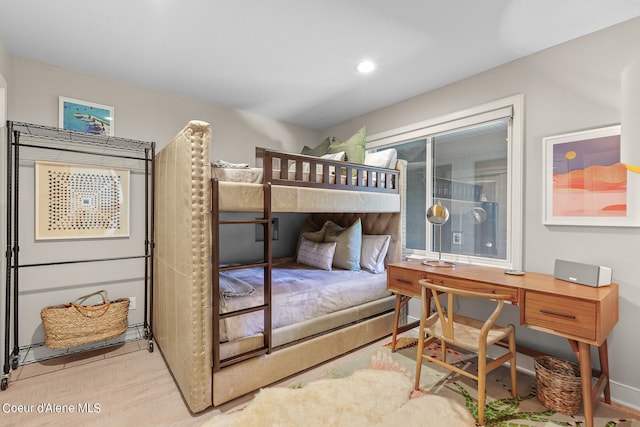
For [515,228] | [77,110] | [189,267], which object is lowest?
[189,267]

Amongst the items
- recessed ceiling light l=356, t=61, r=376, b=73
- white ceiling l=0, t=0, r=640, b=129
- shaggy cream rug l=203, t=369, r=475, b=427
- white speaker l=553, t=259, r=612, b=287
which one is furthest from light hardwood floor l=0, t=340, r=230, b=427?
recessed ceiling light l=356, t=61, r=376, b=73

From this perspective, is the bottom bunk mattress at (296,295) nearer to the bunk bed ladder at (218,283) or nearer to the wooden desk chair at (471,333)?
the bunk bed ladder at (218,283)

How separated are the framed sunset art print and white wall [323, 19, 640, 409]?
6 cm

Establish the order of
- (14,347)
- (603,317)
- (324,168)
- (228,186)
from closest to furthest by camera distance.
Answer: (603,317)
(228,186)
(14,347)
(324,168)

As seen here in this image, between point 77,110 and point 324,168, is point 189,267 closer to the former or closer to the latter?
point 324,168

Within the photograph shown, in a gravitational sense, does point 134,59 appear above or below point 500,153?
above

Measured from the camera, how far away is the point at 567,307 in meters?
1.66

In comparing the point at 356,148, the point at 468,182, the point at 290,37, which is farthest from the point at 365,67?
the point at 468,182

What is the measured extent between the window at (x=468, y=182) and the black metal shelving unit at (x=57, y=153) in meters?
2.57

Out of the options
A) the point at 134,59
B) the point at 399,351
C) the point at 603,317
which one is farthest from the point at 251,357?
the point at 134,59

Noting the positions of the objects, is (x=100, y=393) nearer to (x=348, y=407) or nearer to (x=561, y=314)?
(x=348, y=407)

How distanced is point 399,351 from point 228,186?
203cm

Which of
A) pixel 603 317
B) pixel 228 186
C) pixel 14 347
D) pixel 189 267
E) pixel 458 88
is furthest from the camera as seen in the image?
pixel 458 88

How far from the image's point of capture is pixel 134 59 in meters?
2.34
